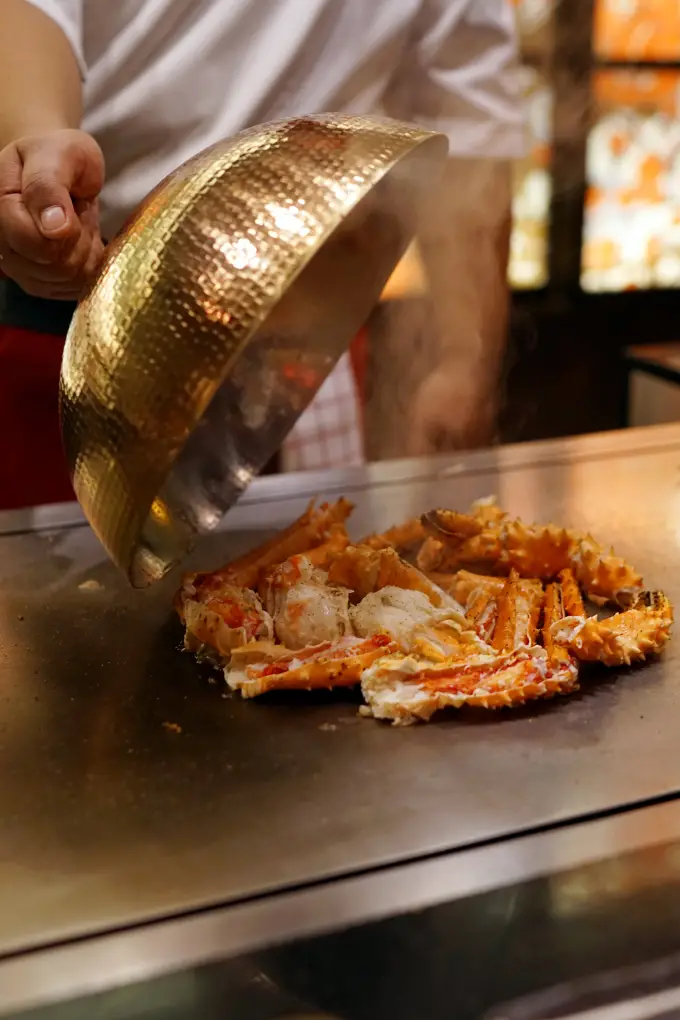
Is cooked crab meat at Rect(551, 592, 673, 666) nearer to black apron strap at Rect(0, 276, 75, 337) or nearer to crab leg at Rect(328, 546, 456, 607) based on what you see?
crab leg at Rect(328, 546, 456, 607)

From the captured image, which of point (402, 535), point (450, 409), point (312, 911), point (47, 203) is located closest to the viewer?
point (312, 911)

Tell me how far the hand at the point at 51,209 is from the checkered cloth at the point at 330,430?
876 mm

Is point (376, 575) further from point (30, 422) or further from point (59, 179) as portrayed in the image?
point (30, 422)

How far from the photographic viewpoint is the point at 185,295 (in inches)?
27.5

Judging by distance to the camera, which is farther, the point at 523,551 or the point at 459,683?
the point at 523,551

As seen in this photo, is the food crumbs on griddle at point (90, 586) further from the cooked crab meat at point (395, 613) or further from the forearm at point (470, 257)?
the forearm at point (470, 257)

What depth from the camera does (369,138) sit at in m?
0.75

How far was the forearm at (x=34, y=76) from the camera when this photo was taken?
1.02 metres

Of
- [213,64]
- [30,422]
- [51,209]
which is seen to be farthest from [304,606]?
[213,64]

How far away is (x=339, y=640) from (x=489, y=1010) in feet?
1.05

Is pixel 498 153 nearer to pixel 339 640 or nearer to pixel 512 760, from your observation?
pixel 339 640

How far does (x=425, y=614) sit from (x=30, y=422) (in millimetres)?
900

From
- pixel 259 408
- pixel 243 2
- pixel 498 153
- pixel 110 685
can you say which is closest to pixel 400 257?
pixel 259 408

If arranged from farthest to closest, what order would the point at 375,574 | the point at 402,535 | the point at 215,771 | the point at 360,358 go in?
1. the point at 360,358
2. the point at 402,535
3. the point at 375,574
4. the point at 215,771
